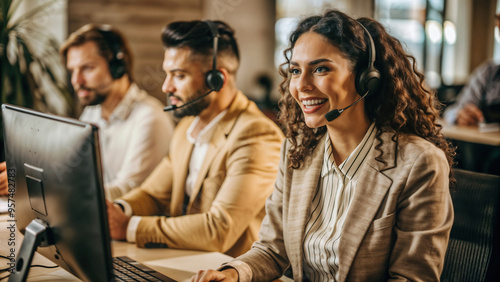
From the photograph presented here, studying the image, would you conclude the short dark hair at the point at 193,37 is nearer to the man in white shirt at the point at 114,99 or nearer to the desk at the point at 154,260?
the man in white shirt at the point at 114,99

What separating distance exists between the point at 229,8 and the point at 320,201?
3553mm

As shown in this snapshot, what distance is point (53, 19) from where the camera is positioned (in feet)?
10.9

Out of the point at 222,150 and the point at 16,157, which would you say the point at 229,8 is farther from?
the point at 16,157

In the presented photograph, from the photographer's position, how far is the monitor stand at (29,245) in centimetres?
111

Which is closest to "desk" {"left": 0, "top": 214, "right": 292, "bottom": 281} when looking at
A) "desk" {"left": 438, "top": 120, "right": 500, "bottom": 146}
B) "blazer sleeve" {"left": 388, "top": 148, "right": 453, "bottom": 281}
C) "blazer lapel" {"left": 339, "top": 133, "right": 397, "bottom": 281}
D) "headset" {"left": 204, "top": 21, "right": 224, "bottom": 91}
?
"blazer lapel" {"left": 339, "top": 133, "right": 397, "bottom": 281}

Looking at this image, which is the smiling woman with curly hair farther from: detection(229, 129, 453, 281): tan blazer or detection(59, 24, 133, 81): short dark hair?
detection(59, 24, 133, 81): short dark hair

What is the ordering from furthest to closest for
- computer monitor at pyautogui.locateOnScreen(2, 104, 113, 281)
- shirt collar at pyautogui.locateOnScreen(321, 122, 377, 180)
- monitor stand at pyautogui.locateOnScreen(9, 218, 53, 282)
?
1. shirt collar at pyautogui.locateOnScreen(321, 122, 377, 180)
2. monitor stand at pyautogui.locateOnScreen(9, 218, 53, 282)
3. computer monitor at pyautogui.locateOnScreen(2, 104, 113, 281)

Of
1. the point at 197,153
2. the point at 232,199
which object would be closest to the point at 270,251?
the point at 232,199

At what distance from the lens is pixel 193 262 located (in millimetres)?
1465

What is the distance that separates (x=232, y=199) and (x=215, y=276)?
48cm

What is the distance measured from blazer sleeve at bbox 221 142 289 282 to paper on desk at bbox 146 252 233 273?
107 mm

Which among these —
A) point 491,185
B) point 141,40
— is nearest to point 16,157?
point 491,185

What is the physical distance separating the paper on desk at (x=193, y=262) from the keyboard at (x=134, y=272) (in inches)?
2.2

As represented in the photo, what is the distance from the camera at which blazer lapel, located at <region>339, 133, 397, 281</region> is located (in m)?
1.23
